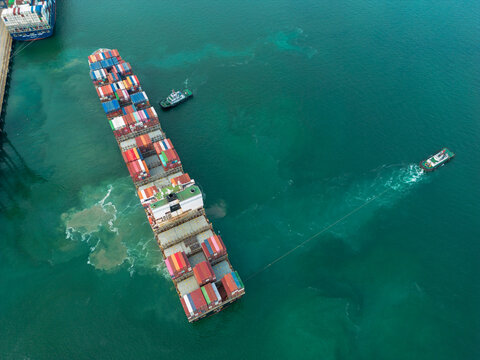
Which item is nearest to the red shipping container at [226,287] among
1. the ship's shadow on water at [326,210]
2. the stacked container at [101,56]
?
the ship's shadow on water at [326,210]

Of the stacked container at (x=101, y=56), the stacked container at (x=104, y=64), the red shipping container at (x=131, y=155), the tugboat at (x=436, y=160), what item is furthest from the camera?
the stacked container at (x=101, y=56)

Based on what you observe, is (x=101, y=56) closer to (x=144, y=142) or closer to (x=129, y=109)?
(x=129, y=109)

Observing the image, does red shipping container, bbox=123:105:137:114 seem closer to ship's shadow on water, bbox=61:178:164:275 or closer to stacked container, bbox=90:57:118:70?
ship's shadow on water, bbox=61:178:164:275

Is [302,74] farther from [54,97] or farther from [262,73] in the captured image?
[54,97]

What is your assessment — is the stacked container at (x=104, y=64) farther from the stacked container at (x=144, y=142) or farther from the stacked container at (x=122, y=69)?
the stacked container at (x=144, y=142)

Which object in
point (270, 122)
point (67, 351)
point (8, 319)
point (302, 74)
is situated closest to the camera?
point (67, 351)

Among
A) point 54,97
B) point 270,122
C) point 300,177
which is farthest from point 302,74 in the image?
point 54,97
